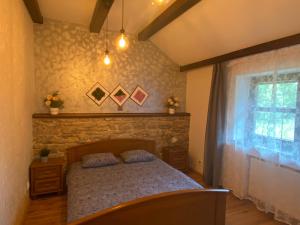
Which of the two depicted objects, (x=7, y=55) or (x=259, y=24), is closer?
(x=7, y=55)

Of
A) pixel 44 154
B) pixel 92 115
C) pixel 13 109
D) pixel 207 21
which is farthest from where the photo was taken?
pixel 92 115

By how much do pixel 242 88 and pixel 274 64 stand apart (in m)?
0.64

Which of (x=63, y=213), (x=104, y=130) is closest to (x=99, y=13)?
(x=104, y=130)

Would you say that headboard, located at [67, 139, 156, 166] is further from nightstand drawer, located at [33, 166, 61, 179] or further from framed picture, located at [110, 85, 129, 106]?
framed picture, located at [110, 85, 129, 106]

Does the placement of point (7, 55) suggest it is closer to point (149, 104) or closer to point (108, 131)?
point (108, 131)

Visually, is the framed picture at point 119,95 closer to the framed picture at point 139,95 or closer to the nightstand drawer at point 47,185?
the framed picture at point 139,95

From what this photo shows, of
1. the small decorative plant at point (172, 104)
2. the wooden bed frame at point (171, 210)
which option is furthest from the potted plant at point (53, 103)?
the wooden bed frame at point (171, 210)

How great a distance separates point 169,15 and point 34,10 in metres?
1.93

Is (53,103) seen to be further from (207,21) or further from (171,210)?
(207,21)

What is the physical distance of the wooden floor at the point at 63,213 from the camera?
2.61 meters

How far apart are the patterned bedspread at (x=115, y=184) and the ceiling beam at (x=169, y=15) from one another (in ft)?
7.29

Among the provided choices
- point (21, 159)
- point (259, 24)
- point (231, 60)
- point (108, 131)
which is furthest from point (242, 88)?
point (21, 159)

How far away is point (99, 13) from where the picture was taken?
2.93 meters

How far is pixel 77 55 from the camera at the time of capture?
148 inches
